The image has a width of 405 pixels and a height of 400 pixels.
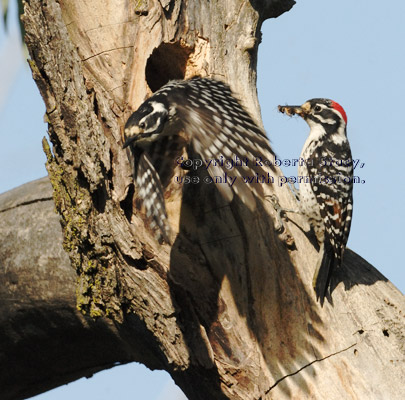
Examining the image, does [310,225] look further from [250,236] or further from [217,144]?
[217,144]

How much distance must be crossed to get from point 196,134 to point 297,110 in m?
2.18

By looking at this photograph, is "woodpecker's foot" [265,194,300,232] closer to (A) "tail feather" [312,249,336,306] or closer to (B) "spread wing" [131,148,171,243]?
(A) "tail feather" [312,249,336,306]

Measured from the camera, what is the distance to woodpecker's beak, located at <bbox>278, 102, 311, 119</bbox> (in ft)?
17.4

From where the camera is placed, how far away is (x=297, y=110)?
5.38 metres

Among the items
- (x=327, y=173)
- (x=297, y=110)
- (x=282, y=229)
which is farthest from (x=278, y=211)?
(x=297, y=110)

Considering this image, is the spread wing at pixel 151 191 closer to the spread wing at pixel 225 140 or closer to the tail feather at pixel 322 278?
the spread wing at pixel 225 140

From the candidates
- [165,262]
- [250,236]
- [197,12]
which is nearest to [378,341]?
[250,236]

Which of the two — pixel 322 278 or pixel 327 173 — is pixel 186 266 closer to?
pixel 322 278

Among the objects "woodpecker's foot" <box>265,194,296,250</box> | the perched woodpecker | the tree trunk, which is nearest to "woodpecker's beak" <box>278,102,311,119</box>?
the perched woodpecker

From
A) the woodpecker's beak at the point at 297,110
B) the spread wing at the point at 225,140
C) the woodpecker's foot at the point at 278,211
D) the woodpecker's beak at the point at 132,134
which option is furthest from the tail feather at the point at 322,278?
the woodpecker's beak at the point at 297,110

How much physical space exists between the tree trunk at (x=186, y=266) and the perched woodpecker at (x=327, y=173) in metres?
0.33

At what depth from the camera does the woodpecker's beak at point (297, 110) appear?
17.4 feet

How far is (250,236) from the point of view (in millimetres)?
3896

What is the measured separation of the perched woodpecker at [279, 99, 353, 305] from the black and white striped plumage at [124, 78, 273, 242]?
824 millimetres
